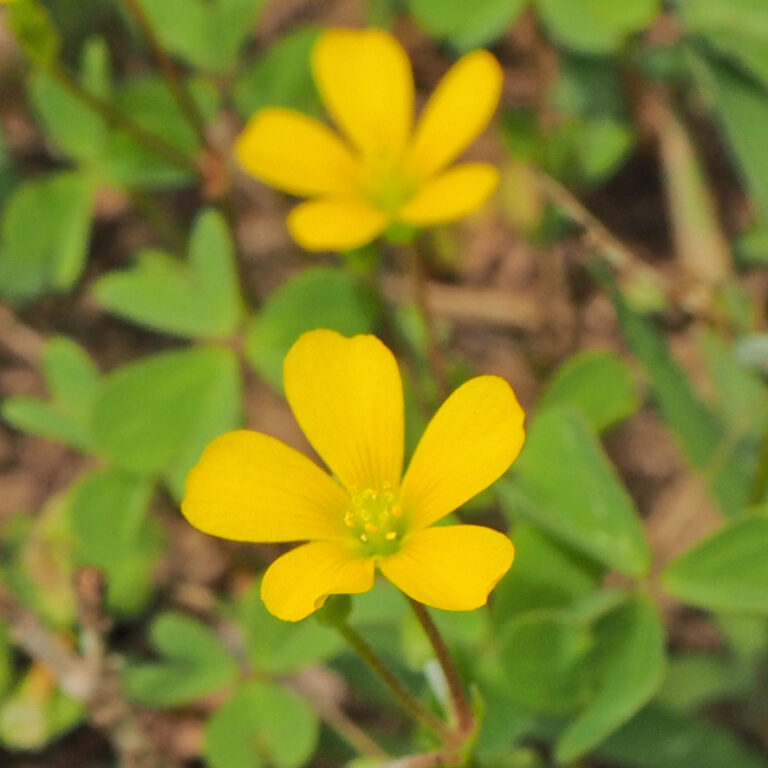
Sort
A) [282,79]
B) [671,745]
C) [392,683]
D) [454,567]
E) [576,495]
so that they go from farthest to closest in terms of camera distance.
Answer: [282,79] → [671,745] → [576,495] → [392,683] → [454,567]

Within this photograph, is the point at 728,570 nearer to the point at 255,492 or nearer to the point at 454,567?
the point at 454,567

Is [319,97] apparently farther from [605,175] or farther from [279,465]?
[279,465]

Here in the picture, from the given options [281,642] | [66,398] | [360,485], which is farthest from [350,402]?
[66,398]

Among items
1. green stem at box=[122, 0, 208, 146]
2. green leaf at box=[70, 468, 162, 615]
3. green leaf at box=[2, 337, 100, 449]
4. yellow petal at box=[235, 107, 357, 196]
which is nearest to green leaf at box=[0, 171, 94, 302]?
green leaf at box=[2, 337, 100, 449]

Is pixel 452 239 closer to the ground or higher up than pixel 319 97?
closer to the ground

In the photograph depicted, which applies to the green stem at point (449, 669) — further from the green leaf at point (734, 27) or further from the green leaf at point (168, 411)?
the green leaf at point (734, 27)

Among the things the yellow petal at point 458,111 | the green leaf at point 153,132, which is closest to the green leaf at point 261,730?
the yellow petal at point 458,111

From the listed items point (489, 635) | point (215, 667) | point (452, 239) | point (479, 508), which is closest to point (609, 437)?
point (479, 508)

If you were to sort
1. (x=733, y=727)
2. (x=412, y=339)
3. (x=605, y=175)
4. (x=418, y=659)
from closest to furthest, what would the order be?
1. (x=418, y=659)
2. (x=733, y=727)
3. (x=412, y=339)
4. (x=605, y=175)
